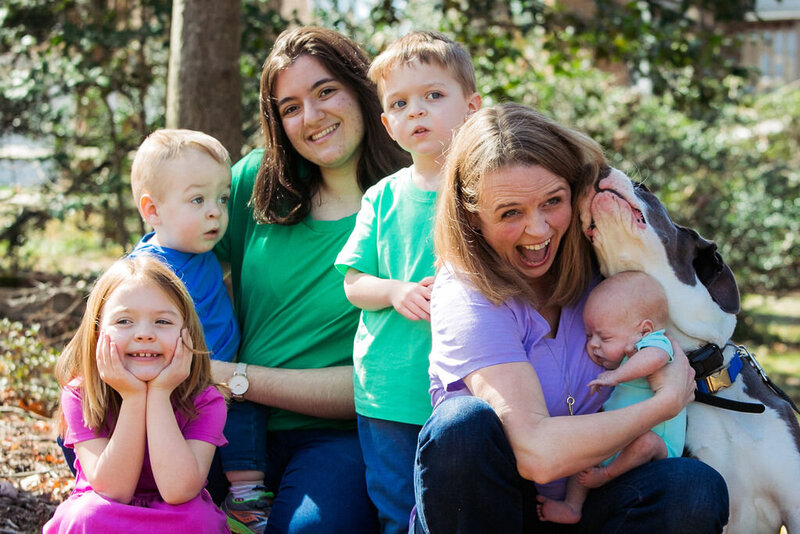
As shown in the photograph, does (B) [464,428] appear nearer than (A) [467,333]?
Yes

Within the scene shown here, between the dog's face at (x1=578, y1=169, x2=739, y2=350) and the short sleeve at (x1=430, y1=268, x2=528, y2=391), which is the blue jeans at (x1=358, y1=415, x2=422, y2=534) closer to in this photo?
the short sleeve at (x1=430, y1=268, x2=528, y2=391)

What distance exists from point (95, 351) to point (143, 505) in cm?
48

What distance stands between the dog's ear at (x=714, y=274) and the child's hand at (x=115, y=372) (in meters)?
1.68

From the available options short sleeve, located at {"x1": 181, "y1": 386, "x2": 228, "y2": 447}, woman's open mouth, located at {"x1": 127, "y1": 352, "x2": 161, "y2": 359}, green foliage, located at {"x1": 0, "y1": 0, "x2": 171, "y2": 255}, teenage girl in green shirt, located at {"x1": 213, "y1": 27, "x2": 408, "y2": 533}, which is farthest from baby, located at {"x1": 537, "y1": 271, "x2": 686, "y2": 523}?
green foliage, located at {"x1": 0, "y1": 0, "x2": 171, "y2": 255}

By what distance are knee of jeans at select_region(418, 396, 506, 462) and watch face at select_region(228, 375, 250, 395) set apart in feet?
3.04

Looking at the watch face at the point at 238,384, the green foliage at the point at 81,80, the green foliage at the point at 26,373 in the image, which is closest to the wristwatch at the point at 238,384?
the watch face at the point at 238,384

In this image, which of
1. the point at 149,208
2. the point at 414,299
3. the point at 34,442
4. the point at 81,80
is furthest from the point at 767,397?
the point at 81,80

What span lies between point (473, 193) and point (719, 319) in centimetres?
83

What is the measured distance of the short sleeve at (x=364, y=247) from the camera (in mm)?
2818

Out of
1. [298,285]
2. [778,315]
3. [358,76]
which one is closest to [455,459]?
[298,285]

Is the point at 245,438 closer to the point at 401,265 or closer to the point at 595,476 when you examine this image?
the point at 401,265

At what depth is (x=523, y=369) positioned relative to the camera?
7.62 feet

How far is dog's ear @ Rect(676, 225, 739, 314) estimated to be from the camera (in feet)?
8.45

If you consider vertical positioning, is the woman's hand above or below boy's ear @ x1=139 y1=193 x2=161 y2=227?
below
